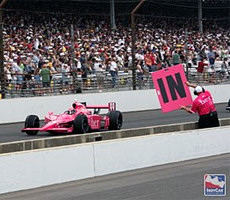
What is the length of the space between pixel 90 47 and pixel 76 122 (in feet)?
36.6

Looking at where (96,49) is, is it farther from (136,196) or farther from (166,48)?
(136,196)

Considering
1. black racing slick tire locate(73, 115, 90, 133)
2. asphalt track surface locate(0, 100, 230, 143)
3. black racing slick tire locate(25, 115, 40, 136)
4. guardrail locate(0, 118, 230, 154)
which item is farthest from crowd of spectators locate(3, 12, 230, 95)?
guardrail locate(0, 118, 230, 154)

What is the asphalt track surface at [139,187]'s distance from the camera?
8828mm

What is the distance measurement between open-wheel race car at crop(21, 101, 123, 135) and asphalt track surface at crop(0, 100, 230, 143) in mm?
312

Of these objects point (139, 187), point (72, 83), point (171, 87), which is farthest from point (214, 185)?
point (72, 83)

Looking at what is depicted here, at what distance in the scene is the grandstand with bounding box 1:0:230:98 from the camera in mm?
23109

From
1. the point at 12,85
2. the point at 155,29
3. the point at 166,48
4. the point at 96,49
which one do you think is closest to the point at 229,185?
the point at 12,85

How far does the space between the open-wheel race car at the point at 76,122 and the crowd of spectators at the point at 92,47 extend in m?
5.46

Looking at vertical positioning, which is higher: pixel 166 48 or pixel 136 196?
pixel 166 48

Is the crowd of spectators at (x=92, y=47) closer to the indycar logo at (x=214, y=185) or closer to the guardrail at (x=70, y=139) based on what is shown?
the guardrail at (x=70, y=139)

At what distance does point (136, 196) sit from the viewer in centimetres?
883

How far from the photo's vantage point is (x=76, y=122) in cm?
1588

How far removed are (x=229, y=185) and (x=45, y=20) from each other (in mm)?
23414

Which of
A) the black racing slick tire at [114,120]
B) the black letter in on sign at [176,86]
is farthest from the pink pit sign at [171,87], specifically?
the black racing slick tire at [114,120]
